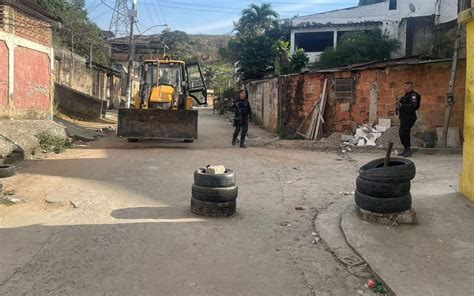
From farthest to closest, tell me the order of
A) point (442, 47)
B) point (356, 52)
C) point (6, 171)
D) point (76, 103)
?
point (356, 52)
point (442, 47)
point (76, 103)
point (6, 171)

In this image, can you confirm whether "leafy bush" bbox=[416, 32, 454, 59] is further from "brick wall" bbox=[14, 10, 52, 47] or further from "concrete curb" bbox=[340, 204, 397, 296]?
"concrete curb" bbox=[340, 204, 397, 296]

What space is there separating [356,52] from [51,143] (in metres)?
25.1

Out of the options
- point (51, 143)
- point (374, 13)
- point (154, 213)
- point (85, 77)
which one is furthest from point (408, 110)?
point (374, 13)

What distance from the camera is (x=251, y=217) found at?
662 centimetres

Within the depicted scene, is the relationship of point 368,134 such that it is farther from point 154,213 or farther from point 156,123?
point 154,213

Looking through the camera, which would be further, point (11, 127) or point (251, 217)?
point (11, 127)

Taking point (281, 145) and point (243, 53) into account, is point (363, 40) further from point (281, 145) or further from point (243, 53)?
point (281, 145)

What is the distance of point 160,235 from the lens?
5668 millimetres

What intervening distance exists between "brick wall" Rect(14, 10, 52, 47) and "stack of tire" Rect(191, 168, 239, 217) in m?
10.5

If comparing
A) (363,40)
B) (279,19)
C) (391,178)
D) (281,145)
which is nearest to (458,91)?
(281,145)

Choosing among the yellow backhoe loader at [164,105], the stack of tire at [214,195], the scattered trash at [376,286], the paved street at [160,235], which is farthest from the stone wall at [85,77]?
the scattered trash at [376,286]

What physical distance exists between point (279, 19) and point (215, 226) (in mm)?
50242

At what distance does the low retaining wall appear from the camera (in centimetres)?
2323

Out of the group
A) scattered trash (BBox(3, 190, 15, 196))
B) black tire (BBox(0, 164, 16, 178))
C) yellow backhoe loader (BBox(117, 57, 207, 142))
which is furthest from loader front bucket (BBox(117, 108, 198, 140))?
scattered trash (BBox(3, 190, 15, 196))
